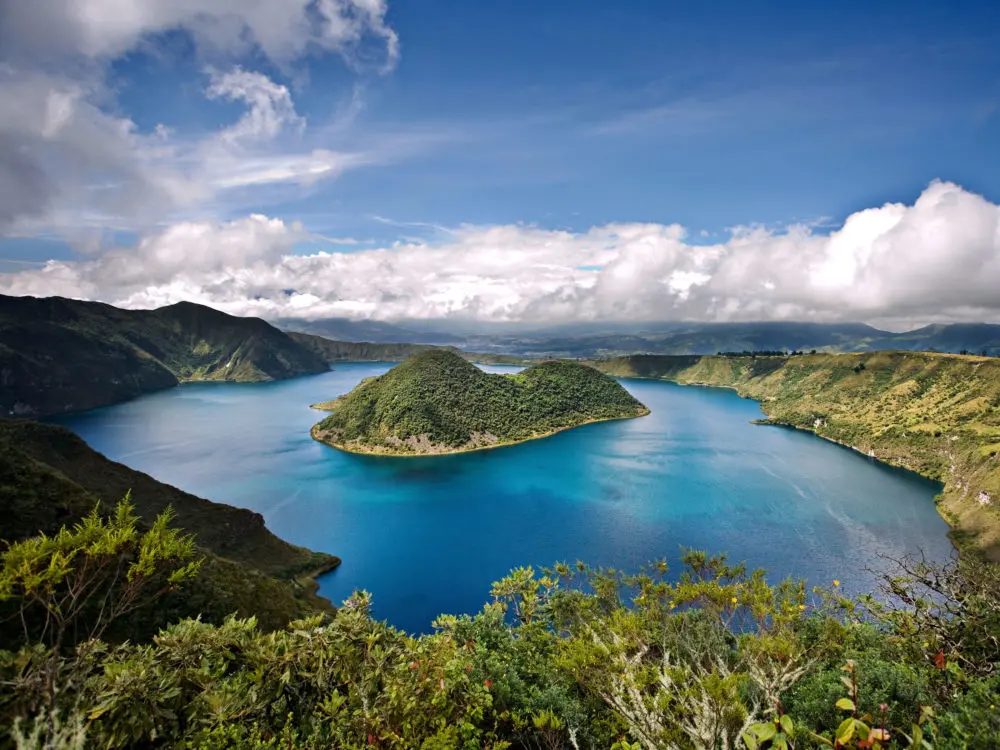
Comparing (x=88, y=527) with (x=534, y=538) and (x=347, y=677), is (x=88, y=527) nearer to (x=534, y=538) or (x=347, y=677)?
(x=347, y=677)

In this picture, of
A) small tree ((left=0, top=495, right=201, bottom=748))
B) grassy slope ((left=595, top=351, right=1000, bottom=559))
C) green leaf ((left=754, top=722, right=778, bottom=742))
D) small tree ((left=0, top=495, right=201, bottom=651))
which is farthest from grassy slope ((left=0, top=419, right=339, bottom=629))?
grassy slope ((left=595, top=351, right=1000, bottom=559))

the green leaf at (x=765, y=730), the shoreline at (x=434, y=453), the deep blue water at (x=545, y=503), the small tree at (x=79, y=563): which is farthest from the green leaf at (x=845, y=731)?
the shoreline at (x=434, y=453)

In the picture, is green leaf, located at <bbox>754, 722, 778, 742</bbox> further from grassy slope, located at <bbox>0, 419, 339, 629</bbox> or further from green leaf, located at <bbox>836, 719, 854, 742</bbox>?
grassy slope, located at <bbox>0, 419, 339, 629</bbox>

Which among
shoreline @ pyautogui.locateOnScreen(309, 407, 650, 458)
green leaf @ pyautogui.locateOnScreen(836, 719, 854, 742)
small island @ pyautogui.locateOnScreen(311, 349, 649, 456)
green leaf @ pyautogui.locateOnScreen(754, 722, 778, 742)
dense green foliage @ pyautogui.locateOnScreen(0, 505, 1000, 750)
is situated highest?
green leaf @ pyautogui.locateOnScreen(836, 719, 854, 742)

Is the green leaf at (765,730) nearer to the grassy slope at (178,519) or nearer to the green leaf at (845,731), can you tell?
the green leaf at (845,731)

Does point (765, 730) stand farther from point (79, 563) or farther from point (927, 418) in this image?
point (927, 418)

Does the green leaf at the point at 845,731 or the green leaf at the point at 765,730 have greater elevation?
the green leaf at the point at 845,731

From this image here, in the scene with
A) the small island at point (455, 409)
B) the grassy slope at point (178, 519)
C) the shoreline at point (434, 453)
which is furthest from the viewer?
the small island at point (455, 409)
